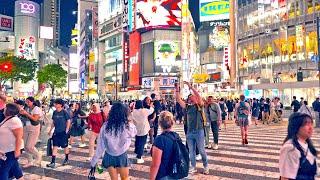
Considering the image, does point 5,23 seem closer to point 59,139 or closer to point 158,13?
point 158,13

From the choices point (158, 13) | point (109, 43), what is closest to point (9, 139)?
point (158, 13)

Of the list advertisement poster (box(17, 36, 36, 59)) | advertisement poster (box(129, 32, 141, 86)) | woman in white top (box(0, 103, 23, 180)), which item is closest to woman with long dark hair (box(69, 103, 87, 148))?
woman in white top (box(0, 103, 23, 180))

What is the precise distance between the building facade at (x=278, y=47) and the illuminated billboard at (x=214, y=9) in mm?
18701

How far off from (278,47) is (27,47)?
115714 mm

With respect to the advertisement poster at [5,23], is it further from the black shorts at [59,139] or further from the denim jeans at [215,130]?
the black shorts at [59,139]

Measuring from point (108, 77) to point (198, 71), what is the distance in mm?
34070

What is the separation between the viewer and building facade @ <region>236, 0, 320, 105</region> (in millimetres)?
48125

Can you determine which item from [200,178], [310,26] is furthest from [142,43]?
[200,178]

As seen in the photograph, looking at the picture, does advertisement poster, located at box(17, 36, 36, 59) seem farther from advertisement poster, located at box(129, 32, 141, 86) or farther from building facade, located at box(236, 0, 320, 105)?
building facade, located at box(236, 0, 320, 105)

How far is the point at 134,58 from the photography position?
95.6 m

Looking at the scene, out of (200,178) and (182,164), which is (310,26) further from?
(182,164)

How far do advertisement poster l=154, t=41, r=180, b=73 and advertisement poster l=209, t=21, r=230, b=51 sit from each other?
304 inches

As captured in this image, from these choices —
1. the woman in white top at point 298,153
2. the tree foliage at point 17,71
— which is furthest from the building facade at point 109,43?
the woman in white top at point 298,153

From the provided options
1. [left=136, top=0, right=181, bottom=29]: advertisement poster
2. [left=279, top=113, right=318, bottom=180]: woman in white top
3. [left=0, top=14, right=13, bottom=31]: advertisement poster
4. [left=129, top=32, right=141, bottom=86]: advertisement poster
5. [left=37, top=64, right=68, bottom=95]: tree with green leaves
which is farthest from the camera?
[left=0, top=14, right=13, bottom=31]: advertisement poster
